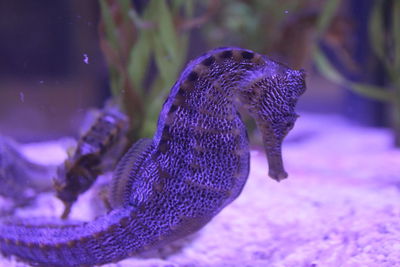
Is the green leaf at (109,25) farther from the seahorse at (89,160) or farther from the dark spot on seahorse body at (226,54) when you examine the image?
the dark spot on seahorse body at (226,54)

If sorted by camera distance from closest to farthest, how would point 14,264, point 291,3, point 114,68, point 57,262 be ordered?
point 57,262 → point 14,264 → point 114,68 → point 291,3

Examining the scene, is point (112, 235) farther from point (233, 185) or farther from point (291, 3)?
point (291, 3)

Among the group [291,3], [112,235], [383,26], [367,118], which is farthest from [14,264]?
[367,118]

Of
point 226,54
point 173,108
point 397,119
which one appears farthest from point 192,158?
point 397,119

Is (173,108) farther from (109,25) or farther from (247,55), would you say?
(109,25)

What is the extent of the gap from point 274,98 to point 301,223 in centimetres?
97

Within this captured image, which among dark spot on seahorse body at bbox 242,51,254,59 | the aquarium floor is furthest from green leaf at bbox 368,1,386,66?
dark spot on seahorse body at bbox 242,51,254,59

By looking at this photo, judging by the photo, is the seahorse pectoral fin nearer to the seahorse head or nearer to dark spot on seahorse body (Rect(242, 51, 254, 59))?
the seahorse head

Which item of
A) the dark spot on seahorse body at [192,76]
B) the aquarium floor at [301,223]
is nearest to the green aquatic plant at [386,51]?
the aquarium floor at [301,223]

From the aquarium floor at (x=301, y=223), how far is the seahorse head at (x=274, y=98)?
1.17 feet

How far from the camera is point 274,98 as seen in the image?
155cm

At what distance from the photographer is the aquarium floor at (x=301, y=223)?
67.4 inches

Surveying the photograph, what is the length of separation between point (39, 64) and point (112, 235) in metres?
5.27

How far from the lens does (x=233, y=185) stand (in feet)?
5.18
